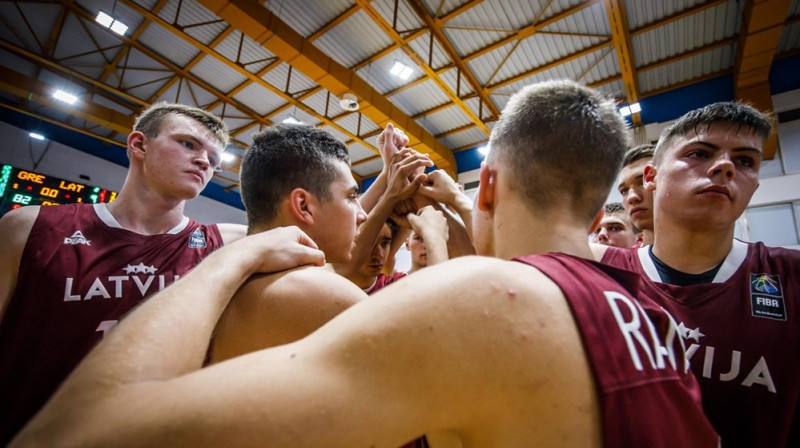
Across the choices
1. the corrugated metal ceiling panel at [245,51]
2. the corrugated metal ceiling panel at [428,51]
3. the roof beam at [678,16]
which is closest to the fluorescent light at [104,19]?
the corrugated metal ceiling panel at [245,51]

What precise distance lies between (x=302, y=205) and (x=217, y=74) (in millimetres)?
10757

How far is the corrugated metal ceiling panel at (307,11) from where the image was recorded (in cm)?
808

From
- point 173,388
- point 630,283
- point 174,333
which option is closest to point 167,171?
point 174,333

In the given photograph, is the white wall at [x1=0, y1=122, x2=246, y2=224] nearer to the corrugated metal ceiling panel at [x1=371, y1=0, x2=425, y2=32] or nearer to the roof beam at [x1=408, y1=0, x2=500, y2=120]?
the corrugated metal ceiling panel at [x1=371, y1=0, x2=425, y2=32]

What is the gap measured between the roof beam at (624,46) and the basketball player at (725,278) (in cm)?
637

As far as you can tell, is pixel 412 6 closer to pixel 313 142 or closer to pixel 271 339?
pixel 313 142

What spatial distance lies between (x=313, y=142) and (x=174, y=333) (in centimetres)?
143

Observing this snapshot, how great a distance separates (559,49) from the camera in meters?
8.73

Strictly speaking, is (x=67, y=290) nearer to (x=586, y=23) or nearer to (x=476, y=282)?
(x=476, y=282)

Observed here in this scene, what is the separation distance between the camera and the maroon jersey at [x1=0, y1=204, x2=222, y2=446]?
2.08 meters

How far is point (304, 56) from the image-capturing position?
802 centimetres

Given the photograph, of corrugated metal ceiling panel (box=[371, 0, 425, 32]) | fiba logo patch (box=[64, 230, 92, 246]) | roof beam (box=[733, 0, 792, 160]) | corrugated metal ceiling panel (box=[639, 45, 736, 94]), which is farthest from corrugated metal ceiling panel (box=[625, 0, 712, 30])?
fiba logo patch (box=[64, 230, 92, 246])

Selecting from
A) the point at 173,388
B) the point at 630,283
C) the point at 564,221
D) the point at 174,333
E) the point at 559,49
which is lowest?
the point at 173,388

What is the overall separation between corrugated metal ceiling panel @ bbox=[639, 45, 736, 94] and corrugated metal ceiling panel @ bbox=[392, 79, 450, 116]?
521 cm
